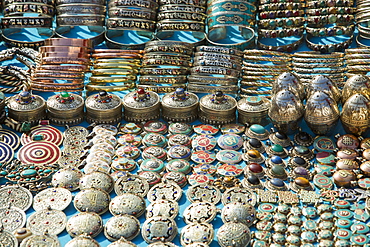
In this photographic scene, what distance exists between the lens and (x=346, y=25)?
27.8ft

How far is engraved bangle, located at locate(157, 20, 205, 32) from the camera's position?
848 cm

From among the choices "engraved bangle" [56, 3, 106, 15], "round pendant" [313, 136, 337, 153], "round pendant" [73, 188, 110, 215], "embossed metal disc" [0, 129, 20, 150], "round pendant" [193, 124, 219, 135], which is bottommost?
"round pendant" [73, 188, 110, 215]

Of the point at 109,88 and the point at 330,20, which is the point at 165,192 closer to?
the point at 109,88

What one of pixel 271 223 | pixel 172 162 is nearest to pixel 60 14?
pixel 172 162

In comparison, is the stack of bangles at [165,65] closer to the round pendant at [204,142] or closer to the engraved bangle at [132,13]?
the engraved bangle at [132,13]

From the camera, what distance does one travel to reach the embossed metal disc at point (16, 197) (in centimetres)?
596

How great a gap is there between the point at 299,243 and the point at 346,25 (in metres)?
3.97

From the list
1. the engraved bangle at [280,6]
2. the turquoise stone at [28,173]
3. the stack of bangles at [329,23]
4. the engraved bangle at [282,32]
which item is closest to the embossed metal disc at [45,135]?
the turquoise stone at [28,173]

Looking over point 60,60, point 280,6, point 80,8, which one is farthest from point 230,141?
point 80,8

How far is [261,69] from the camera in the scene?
775cm

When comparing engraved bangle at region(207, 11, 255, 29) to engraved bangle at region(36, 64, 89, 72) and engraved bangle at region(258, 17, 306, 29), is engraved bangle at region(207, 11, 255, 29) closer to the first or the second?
engraved bangle at region(258, 17, 306, 29)

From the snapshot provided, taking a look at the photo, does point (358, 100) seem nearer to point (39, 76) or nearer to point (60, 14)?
point (39, 76)

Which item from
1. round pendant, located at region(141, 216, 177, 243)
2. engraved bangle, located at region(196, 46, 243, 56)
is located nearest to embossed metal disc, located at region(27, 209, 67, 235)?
round pendant, located at region(141, 216, 177, 243)

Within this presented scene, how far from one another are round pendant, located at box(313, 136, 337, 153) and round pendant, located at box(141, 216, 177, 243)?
1.91 metres
